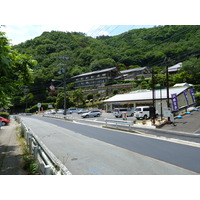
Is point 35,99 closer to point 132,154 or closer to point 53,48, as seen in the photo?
point 53,48

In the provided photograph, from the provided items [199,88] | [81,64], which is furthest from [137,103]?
[81,64]

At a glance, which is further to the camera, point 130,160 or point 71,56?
point 71,56

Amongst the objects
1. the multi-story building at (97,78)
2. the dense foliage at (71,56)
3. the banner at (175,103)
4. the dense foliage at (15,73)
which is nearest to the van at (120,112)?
the banner at (175,103)

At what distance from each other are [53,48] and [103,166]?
280 feet

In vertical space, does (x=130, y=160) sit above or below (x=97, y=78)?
below

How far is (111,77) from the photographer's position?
69625 millimetres

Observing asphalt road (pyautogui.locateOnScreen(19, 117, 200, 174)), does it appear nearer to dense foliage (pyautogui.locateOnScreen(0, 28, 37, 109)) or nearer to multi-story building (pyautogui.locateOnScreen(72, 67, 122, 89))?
dense foliage (pyautogui.locateOnScreen(0, 28, 37, 109))

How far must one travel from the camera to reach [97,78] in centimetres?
7206

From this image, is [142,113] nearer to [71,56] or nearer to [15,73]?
[15,73]

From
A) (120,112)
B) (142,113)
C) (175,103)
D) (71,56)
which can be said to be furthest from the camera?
(71,56)

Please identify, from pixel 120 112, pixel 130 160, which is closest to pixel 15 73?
pixel 130 160

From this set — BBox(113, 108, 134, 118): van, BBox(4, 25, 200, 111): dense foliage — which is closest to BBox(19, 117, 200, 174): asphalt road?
BBox(113, 108, 134, 118): van

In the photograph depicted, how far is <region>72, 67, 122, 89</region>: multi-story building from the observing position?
2729 inches

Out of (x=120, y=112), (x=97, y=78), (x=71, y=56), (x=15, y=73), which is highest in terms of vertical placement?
(x=71, y=56)
